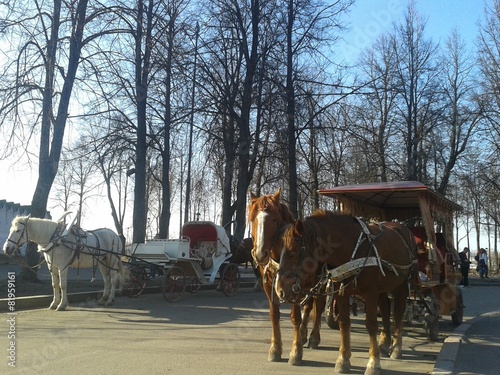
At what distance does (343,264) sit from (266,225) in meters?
1.01

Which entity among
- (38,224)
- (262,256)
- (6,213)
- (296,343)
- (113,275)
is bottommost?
(296,343)

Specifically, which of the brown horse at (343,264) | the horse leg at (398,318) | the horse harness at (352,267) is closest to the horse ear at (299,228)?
the brown horse at (343,264)

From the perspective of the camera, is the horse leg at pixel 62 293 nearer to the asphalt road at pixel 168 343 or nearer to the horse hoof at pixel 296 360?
the asphalt road at pixel 168 343

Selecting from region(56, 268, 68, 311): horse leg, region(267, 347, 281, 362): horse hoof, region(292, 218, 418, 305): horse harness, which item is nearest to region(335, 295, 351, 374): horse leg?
region(292, 218, 418, 305): horse harness

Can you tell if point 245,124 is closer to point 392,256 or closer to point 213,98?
point 213,98

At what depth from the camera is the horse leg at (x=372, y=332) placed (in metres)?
6.34

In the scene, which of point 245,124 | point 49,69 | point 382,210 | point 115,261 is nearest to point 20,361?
point 115,261

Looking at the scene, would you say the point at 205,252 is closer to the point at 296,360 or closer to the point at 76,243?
the point at 76,243

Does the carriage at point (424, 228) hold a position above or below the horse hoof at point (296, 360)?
above

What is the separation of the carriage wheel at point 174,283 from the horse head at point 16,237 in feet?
12.0

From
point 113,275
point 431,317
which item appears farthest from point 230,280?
point 431,317

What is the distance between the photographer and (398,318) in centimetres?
816

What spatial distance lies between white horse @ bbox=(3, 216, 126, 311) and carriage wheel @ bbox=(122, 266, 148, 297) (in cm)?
146

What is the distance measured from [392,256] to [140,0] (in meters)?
12.0
